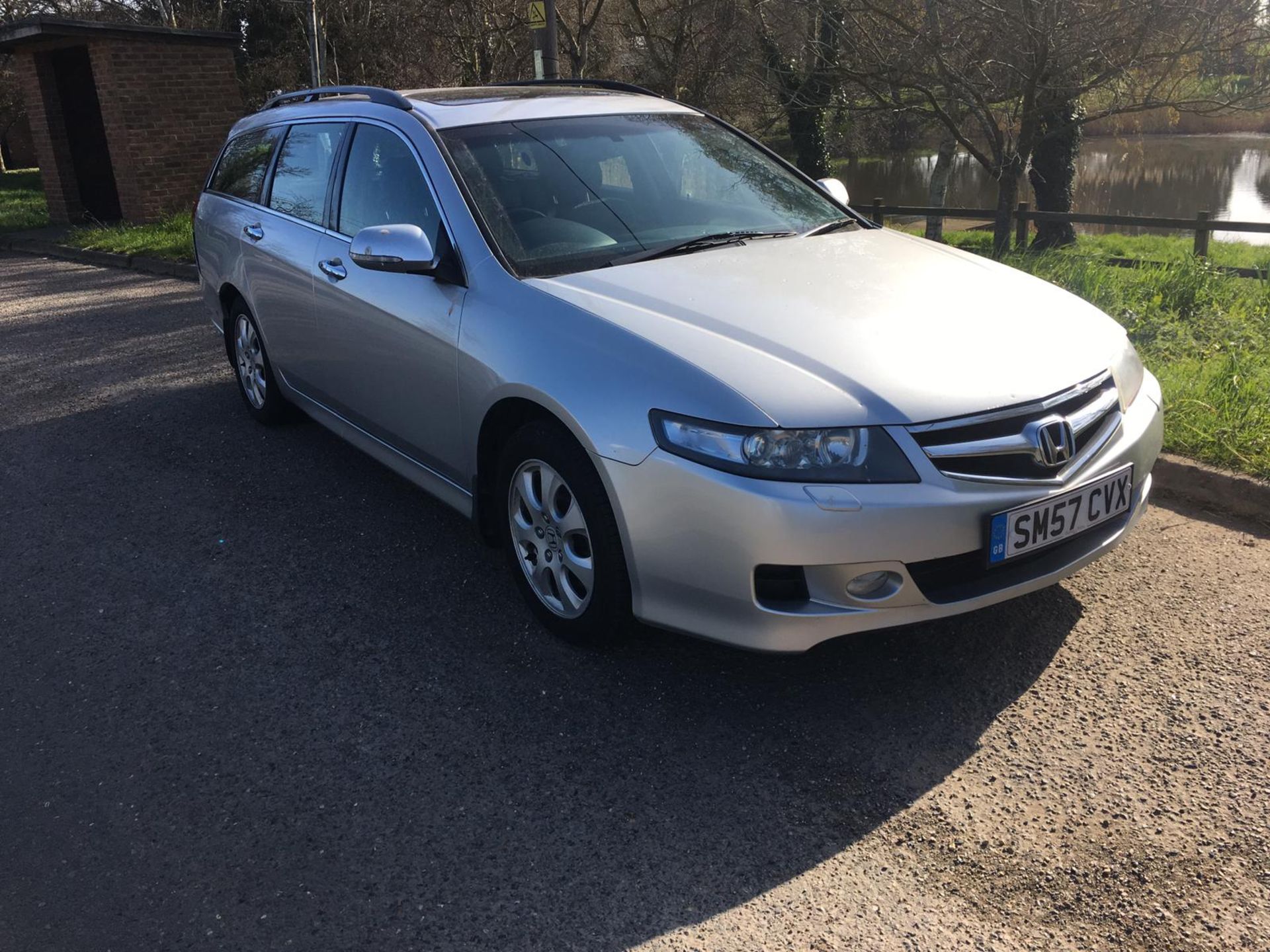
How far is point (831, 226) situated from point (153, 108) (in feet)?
47.4

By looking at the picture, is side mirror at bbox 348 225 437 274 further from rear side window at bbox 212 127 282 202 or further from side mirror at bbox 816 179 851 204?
rear side window at bbox 212 127 282 202

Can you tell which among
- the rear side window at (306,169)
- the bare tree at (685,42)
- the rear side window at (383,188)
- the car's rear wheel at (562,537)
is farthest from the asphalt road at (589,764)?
the bare tree at (685,42)

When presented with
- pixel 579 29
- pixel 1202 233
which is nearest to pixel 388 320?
pixel 1202 233

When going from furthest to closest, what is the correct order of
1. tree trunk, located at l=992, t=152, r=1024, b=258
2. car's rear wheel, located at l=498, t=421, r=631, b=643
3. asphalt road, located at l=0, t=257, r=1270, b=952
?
tree trunk, located at l=992, t=152, r=1024, b=258, car's rear wheel, located at l=498, t=421, r=631, b=643, asphalt road, located at l=0, t=257, r=1270, b=952

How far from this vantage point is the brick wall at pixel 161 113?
15.3 m

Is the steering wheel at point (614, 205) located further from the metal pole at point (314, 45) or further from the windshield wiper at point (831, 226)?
the metal pole at point (314, 45)

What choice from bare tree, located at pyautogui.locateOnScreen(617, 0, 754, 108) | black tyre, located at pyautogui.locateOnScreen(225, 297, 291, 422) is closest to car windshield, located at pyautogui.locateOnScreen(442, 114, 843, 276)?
black tyre, located at pyautogui.locateOnScreen(225, 297, 291, 422)

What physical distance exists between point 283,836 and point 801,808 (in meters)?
1.33

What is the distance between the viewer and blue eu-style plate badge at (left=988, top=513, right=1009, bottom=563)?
2.88 m

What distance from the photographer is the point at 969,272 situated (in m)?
3.80

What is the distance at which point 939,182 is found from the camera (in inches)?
531

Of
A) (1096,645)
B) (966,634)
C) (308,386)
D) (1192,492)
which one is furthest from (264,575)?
(1192,492)

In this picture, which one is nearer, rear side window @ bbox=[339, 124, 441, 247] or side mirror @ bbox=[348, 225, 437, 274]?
side mirror @ bbox=[348, 225, 437, 274]

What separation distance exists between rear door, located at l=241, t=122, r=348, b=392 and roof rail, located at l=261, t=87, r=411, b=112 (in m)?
0.19
